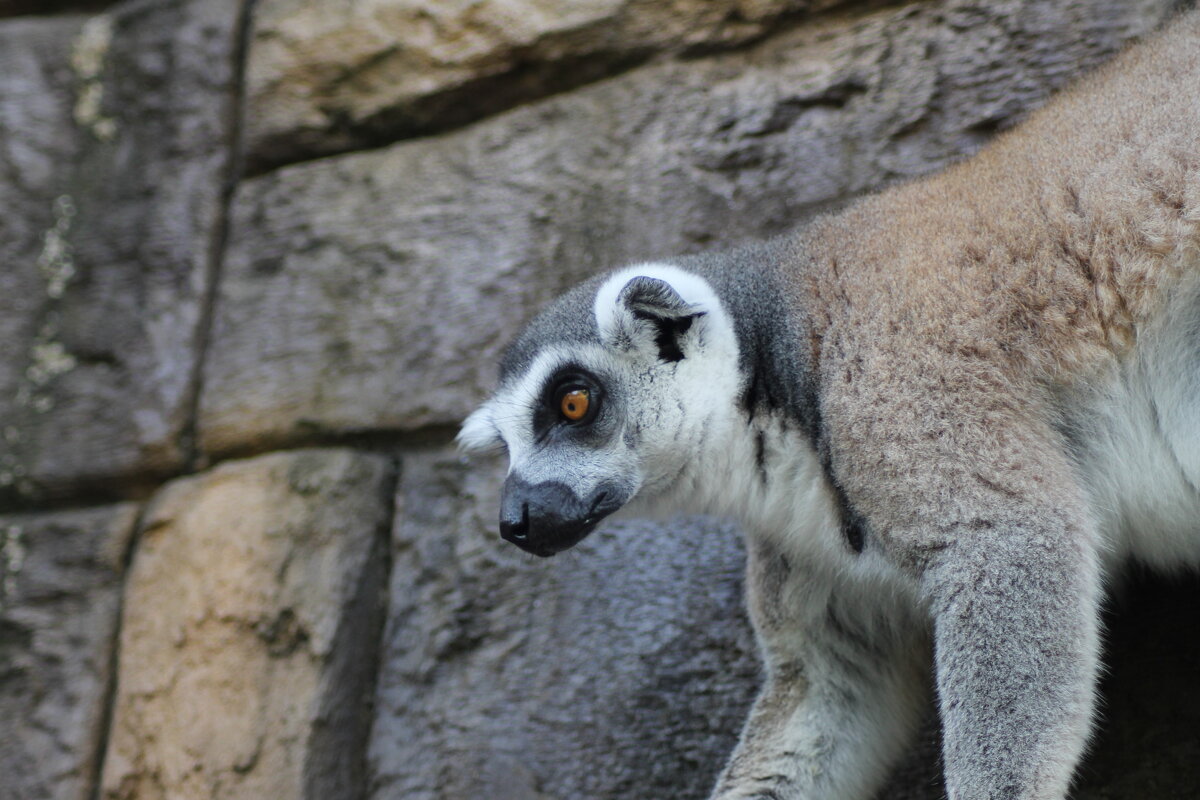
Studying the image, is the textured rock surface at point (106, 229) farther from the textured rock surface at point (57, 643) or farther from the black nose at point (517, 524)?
the black nose at point (517, 524)

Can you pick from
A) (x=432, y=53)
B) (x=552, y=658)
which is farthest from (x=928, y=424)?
(x=432, y=53)

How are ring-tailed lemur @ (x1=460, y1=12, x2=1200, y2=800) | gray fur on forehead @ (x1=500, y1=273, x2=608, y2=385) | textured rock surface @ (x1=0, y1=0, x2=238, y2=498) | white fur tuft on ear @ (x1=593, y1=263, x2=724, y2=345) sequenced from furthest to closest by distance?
1. textured rock surface @ (x1=0, y1=0, x2=238, y2=498)
2. gray fur on forehead @ (x1=500, y1=273, x2=608, y2=385)
3. white fur tuft on ear @ (x1=593, y1=263, x2=724, y2=345)
4. ring-tailed lemur @ (x1=460, y1=12, x2=1200, y2=800)

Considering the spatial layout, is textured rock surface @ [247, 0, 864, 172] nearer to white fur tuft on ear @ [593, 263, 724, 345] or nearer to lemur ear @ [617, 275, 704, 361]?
white fur tuft on ear @ [593, 263, 724, 345]

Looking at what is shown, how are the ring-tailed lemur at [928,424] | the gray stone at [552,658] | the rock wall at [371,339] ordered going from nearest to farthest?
the ring-tailed lemur at [928,424] → the gray stone at [552,658] → the rock wall at [371,339]

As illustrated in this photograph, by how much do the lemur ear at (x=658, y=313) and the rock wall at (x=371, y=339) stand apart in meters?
1.17

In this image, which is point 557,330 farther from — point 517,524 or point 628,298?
point 517,524

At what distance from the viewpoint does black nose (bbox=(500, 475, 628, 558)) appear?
3346mm

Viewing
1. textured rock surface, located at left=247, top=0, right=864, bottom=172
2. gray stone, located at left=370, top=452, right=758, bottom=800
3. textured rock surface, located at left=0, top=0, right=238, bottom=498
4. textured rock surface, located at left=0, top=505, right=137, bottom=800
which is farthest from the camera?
textured rock surface, located at left=0, top=0, right=238, bottom=498

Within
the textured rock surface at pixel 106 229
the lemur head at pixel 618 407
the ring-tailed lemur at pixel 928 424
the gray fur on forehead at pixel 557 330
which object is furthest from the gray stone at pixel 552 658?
the textured rock surface at pixel 106 229

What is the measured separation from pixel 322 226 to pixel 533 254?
43.0 inches

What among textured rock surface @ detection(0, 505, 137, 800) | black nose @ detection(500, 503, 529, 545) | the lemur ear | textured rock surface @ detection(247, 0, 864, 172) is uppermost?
textured rock surface @ detection(247, 0, 864, 172)

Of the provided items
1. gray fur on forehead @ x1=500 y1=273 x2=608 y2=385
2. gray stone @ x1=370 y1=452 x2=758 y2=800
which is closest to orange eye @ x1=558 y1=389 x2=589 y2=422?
gray fur on forehead @ x1=500 y1=273 x2=608 y2=385

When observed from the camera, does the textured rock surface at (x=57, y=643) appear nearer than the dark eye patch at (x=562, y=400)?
No

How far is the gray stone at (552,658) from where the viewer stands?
13.6 ft
